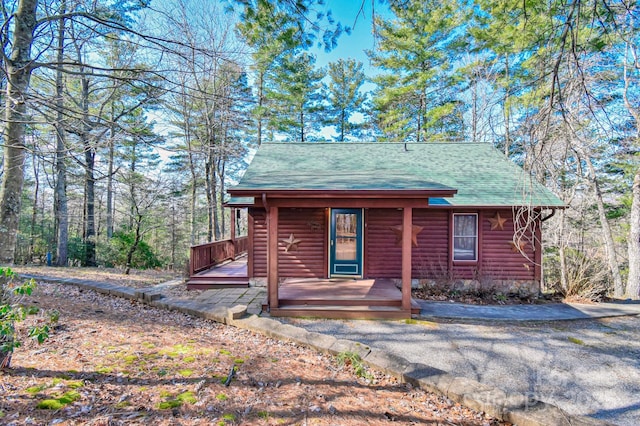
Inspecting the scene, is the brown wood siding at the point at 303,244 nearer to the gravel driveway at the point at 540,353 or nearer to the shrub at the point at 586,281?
the gravel driveway at the point at 540,353

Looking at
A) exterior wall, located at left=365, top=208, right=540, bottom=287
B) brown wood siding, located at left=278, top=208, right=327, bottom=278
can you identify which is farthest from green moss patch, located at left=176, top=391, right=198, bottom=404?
exterior wall, located at left=365, top=208, right=540, bottom=287

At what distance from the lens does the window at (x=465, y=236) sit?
27.0 ft

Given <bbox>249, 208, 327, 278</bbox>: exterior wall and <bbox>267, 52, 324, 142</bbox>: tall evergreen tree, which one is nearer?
<bbox>249, 208, 327, 278</bbox>: exterior wall

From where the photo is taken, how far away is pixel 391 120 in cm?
1670

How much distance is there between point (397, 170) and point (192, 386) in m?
6.57

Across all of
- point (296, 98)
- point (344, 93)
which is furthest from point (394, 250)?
point (344, 93)

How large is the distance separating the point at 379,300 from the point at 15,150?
6049 millimetres

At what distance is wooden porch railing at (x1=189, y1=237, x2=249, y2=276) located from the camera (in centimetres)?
781

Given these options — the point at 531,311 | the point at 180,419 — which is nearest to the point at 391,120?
the point at 531,311

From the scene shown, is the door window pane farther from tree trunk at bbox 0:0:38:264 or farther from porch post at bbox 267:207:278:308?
tree trunk at bbox 0:0:38:264

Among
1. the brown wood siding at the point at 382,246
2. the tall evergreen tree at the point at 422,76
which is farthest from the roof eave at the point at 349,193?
the tall evergreen tree at the point at 422,76

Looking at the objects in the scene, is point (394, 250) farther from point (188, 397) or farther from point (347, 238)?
point (188, 397)

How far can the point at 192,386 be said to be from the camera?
2.64 m

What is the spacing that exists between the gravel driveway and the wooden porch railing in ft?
12.2
